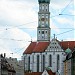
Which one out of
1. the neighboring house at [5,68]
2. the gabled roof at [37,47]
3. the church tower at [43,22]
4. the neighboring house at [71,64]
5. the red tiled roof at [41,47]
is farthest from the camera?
the church tower at [43,22]

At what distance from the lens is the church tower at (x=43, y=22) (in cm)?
16475

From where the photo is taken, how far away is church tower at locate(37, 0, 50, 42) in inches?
6486

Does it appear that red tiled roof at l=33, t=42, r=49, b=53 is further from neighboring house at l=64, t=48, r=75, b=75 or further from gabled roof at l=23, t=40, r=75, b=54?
neighboring house at l=64, t=48, r=75, b=75

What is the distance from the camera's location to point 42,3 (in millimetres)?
175250

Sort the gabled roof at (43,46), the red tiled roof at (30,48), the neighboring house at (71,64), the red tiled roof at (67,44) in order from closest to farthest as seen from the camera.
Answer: the neighboring house at (71,64) → the red tiled roof at (67,44) → the gabled roof at (43,46) → the red tiled roof at (30,48)

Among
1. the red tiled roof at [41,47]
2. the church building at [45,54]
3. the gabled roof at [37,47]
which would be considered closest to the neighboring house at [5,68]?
the church building at [45,54]

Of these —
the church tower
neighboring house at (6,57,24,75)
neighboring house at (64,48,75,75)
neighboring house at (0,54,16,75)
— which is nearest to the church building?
the church tower

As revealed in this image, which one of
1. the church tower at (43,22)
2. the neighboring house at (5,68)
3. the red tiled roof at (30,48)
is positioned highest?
the church tower at (43,22)

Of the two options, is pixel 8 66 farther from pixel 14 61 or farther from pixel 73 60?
pixel 73 60

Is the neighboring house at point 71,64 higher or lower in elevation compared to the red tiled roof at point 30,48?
lower

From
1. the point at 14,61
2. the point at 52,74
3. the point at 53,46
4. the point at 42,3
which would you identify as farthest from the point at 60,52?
the point at 14,61

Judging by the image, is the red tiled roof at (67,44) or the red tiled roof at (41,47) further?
the red tiled roof at (41,47)

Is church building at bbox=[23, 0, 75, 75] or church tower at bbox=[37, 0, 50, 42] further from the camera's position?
church tower at bbox=[37, 0, 50, 42]

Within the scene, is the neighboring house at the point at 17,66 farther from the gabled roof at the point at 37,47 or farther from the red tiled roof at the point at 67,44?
the gabled roof at the point at 37,47
